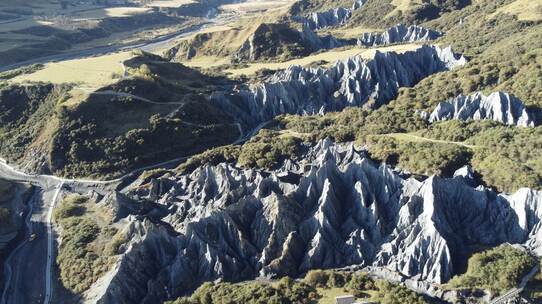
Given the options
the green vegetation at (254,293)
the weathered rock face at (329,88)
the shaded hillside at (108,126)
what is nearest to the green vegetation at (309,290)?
the green vegetation at (254,293)

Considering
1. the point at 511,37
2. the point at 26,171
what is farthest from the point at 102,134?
the point at 511,37

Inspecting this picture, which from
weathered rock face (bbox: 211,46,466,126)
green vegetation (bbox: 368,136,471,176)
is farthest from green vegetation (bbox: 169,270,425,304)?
weathered rock face (bbox: 211,46,466,126)

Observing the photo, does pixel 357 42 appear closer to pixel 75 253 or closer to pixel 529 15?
pixel 529 15

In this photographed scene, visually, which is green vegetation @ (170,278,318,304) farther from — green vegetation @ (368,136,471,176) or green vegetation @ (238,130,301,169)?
→ green vegetation @ (238,130,301,169)

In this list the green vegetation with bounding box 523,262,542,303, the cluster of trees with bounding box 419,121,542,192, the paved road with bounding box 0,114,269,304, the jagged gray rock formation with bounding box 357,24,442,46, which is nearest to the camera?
the green vegetation with bounding box 523,262,542,303

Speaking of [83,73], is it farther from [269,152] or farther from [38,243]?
[38,243]

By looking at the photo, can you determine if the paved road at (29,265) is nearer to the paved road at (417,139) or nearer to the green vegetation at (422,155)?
the green vegetation at (422,155)
